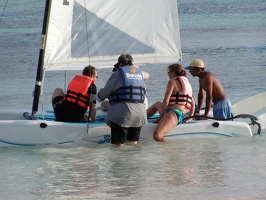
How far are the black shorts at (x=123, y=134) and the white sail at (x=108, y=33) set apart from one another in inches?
49.5

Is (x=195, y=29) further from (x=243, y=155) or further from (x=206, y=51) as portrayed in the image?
(x=243, y=155)

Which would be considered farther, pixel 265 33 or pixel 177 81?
pixel 265 33

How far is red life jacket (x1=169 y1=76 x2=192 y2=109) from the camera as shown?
966 centimetres

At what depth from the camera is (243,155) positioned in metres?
8.98

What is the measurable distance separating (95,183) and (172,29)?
12.2 feet

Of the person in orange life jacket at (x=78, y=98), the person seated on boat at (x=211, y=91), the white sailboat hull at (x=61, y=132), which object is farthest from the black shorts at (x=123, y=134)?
the person seated on boat at (x=211, y=91)

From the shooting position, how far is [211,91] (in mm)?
10109

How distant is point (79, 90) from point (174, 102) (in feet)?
3.68

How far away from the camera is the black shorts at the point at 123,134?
369 inches

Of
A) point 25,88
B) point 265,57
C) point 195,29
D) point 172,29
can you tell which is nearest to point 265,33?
point 195,29

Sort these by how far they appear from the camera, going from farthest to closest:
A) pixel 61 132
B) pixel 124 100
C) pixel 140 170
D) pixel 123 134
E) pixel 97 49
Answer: pixel 97 49
pixel 61 132
pixel 123 134
pixel 124 100
pixel 140 170

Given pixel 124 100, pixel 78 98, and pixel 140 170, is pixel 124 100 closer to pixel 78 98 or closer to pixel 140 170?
pixel 78 98

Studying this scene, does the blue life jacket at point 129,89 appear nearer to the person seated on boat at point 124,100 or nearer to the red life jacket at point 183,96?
the person seated on boat at point 124,100

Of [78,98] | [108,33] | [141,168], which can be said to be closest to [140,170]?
[141,168]
